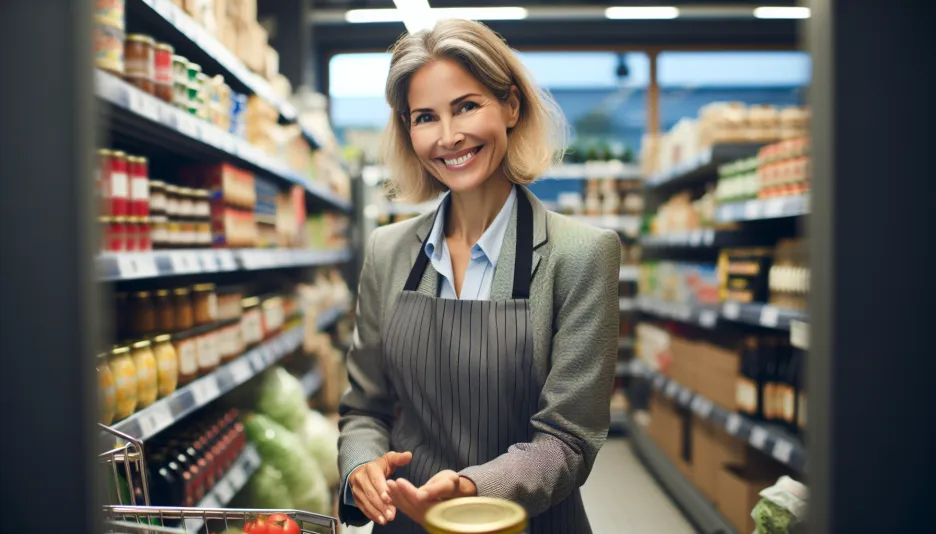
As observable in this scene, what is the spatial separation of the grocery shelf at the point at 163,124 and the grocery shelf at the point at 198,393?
783mm

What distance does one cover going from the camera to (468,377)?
1462 millimetres

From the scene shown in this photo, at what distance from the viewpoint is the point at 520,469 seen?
51.1 inches

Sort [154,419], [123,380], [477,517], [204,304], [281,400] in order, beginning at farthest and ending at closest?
[281,400] → [204,304] → [154,419] → [123,380] → [477,517]

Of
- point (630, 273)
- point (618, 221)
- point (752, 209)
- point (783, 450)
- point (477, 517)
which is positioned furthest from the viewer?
point (630, 273)

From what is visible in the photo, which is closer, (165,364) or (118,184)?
(118,184)

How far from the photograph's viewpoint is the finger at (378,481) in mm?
1289

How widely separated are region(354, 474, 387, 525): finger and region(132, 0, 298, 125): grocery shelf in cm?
145

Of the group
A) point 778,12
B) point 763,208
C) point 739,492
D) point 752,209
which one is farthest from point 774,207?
point 778,12

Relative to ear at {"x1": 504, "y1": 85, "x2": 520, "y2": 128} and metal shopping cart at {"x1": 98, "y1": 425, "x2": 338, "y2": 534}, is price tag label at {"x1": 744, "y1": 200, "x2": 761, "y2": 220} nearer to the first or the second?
ear at {"x1": 504, "y1": 85, "x2": 520, "y2": 128}

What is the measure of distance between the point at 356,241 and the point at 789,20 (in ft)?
15.3

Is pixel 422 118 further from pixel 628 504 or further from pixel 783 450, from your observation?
pixel 628 504

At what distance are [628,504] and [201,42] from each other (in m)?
2.94

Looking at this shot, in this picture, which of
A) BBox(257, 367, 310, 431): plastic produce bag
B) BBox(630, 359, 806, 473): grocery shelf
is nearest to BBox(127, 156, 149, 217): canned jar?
BBox(257, 367, 310, 431): plastic produce bag
